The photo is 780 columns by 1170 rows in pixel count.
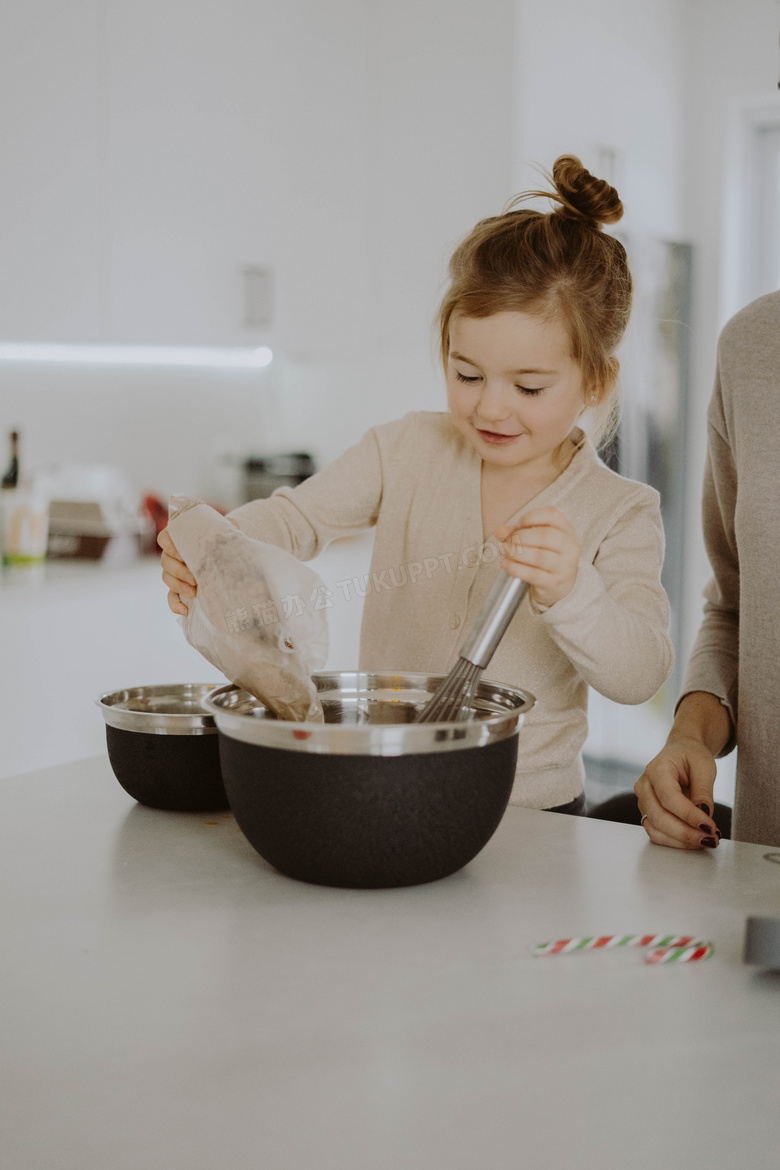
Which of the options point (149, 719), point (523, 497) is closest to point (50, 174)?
point (523, 497)

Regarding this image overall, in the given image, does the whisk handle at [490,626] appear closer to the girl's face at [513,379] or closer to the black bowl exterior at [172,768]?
the black bowl exterior at [172,768]

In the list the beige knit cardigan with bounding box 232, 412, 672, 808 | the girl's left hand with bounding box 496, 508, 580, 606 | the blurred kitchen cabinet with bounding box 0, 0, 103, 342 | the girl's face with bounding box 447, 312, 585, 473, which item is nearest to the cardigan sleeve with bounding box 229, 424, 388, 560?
the beige knit cardigan with bounding box 232, 412, 672, 808

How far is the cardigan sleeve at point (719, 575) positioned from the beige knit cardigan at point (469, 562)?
8 cm

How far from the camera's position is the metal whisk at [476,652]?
0.75 metres

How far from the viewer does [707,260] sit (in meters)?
3.33

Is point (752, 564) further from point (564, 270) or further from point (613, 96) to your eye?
point (613, 96)

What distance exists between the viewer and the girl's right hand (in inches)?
36.0

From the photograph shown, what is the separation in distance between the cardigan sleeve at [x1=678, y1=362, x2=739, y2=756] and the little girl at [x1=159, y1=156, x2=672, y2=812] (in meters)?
0.08

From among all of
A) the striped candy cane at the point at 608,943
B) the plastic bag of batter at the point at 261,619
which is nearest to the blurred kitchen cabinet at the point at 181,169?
the plastic bag of batter at the point at 261,619

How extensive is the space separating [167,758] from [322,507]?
1.67ft

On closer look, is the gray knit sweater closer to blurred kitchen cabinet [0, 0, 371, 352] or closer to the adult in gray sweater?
the adult in gray sweater

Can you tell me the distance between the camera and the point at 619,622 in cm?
93

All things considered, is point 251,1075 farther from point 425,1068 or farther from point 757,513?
point 757,513

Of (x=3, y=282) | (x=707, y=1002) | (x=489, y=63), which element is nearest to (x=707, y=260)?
(x=489, y=63)
